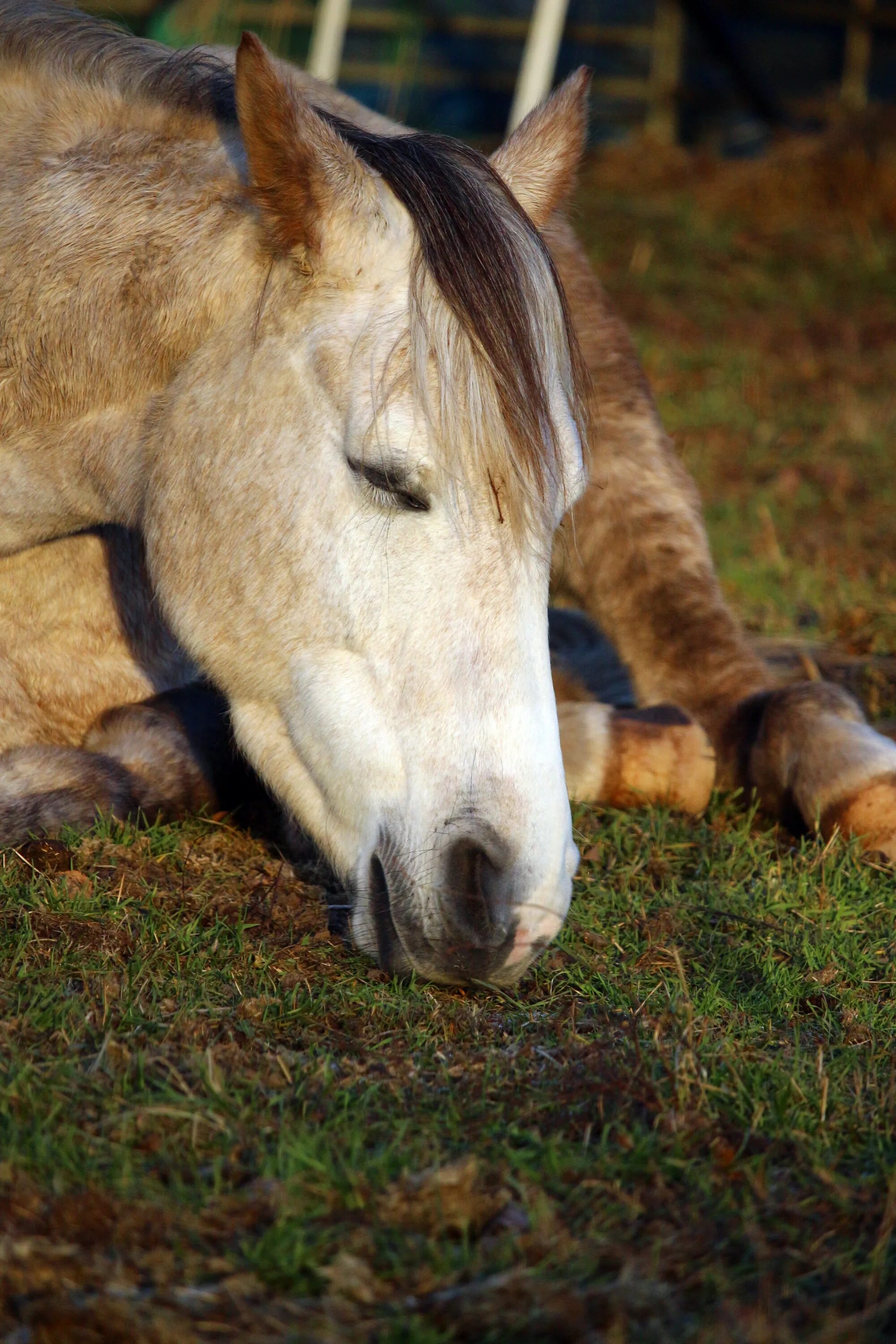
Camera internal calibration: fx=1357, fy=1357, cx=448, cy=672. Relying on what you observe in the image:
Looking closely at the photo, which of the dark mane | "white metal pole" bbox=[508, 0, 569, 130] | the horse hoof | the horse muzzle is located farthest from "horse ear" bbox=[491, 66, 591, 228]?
"white metal pole" bbox=[508, 0, 569, 130]

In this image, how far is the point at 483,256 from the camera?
2234 millimetres

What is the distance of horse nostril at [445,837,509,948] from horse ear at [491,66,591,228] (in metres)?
1.31

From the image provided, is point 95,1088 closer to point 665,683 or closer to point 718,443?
point 665,683

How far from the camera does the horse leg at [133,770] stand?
273 cm

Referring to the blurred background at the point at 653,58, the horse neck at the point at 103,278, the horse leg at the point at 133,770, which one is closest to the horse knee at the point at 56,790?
the horse leg at the point at 133,770

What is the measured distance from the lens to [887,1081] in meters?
2.02

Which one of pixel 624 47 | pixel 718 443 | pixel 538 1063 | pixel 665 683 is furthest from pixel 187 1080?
pixel 624 47

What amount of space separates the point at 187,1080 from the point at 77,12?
7.92 ft

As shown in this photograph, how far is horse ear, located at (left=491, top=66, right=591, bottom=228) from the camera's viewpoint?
2.72 metres

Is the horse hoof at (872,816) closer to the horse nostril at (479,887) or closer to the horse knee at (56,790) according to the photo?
the horse nostril at (479,887)

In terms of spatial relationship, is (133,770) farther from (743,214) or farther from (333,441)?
(743,214)

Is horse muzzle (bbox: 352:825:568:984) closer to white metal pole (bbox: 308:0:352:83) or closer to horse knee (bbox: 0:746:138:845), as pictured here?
horse knee (bbox: 0:746:138:845)

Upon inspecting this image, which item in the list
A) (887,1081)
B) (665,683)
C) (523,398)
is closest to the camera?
(887,1081)

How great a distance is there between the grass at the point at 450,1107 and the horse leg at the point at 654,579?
295mm
